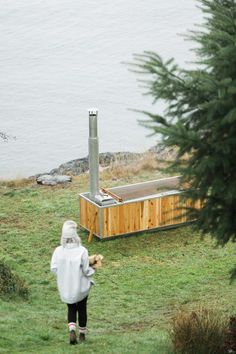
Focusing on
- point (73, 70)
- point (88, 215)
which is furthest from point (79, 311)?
point (73, 70)

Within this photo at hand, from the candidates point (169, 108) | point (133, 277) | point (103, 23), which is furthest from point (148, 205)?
point (103, 23)

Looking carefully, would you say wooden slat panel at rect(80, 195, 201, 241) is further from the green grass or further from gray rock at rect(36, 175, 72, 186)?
gray rock at rect(36, 175, 72, 186)

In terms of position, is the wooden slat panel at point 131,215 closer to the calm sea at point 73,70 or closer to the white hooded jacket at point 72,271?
the white hooded jacket at point 72,271

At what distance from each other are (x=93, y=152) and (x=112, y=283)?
11.0 ft

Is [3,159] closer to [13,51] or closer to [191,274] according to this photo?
[13,51]

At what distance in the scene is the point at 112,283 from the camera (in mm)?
13312

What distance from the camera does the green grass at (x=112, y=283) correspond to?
8.95 metres

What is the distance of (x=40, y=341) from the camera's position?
8.85 metres

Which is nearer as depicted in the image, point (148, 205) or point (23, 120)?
point (148, 205)

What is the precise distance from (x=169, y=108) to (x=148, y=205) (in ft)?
29.5

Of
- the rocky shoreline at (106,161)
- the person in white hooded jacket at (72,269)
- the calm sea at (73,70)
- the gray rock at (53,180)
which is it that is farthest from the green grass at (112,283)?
the calm sea at (73,70)

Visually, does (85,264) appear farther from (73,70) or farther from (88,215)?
(73,70)

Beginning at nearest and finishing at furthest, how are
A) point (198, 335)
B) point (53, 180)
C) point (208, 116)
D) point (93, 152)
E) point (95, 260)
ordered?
point (208, 116)
point (198, 335)
point (95, 260)
point (93, 152)
point (53, 180)

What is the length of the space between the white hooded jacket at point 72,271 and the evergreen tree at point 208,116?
69.6 inches
